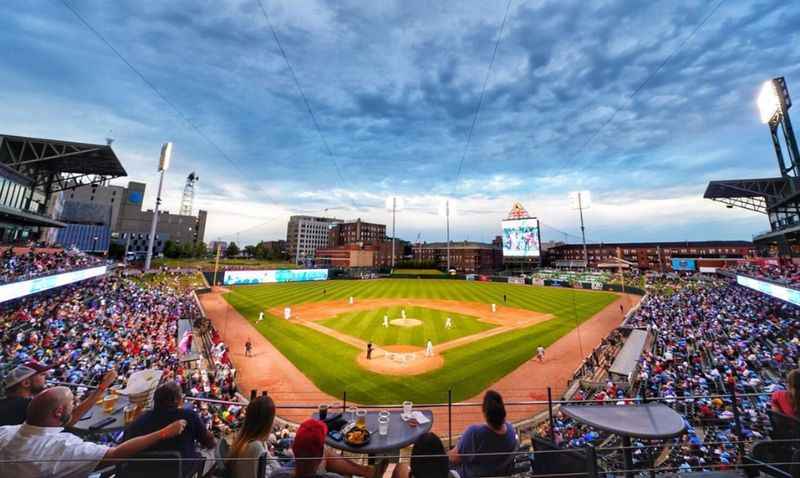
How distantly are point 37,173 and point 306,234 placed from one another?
10347 cm

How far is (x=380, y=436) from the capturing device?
12.9ft

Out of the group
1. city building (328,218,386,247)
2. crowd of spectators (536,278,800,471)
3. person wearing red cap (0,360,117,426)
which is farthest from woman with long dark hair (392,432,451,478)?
city building (328,218,386,247)

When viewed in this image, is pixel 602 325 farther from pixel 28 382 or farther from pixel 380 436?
pixel 28 382

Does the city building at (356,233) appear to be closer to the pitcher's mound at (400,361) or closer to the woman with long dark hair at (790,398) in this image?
the pitcher's mound at (400,361)

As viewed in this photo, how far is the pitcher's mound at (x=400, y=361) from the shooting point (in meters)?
16.2

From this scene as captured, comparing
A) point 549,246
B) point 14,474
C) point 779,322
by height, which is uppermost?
point 549,246

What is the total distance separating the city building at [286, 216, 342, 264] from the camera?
4956 inches

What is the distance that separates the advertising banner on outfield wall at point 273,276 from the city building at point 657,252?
247 feet

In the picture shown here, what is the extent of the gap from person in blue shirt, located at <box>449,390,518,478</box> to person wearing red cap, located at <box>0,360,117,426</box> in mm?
4462

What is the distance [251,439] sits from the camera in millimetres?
2988

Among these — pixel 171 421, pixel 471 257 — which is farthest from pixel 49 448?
pixel 471 257

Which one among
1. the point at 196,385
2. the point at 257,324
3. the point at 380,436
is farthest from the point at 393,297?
the point at 380,436

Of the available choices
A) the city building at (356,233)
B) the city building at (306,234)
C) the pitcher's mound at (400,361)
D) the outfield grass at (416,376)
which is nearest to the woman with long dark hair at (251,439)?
the outfield grass at (416,376)

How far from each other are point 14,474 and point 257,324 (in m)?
26.3
